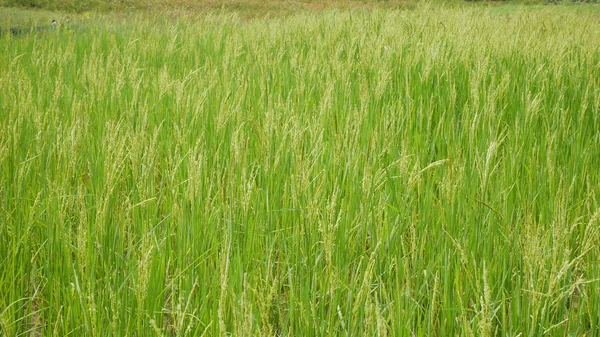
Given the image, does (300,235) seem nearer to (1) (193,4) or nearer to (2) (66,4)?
(2) (66,4)

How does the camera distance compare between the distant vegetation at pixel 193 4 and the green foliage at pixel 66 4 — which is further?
the distant vegetation at pixel 193 4

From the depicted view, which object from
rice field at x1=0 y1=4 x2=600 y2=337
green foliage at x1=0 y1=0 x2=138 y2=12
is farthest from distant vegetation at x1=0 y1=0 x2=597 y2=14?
rice field at x1=0 y1=4 x2=600 y2=337

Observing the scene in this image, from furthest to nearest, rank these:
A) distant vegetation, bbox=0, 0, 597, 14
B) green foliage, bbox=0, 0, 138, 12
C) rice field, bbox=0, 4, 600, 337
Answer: distant vegetation, bbox=0, 0, 597, 14 → green foliage, bbox=0, 0, 138, 12 → rice field, bbox=0, 4, 600, 337

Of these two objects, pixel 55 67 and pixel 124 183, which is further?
pixel 55 67

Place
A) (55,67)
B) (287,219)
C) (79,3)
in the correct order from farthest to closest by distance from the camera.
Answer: (79,3) < (55,67) < (287,219)

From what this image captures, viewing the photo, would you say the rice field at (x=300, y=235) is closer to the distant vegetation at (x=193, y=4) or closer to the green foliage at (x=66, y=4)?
the distant vegetation at (x=193, y=4)

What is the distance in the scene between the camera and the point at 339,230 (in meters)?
1.67

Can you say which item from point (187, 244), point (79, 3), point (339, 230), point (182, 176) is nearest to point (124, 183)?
point (182, 176)

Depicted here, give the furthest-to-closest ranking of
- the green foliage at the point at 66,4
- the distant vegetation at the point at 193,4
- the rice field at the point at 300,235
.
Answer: the distant vegetation at the point at 193,4, the green foliage at the point at 66,4, the rice field at the point at 300,235

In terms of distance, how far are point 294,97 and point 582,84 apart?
1.85 metres

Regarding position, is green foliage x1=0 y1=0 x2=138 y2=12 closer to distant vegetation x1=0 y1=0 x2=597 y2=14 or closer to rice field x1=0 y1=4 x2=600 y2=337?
distant vegetation x1=0 y1=0 x2=597 y2=14

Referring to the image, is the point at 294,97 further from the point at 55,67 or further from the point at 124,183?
the point at 55,67

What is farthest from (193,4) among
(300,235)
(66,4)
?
(300,235)

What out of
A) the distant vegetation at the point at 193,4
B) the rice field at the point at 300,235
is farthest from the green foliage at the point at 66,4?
the rice field at the point at 300,235
